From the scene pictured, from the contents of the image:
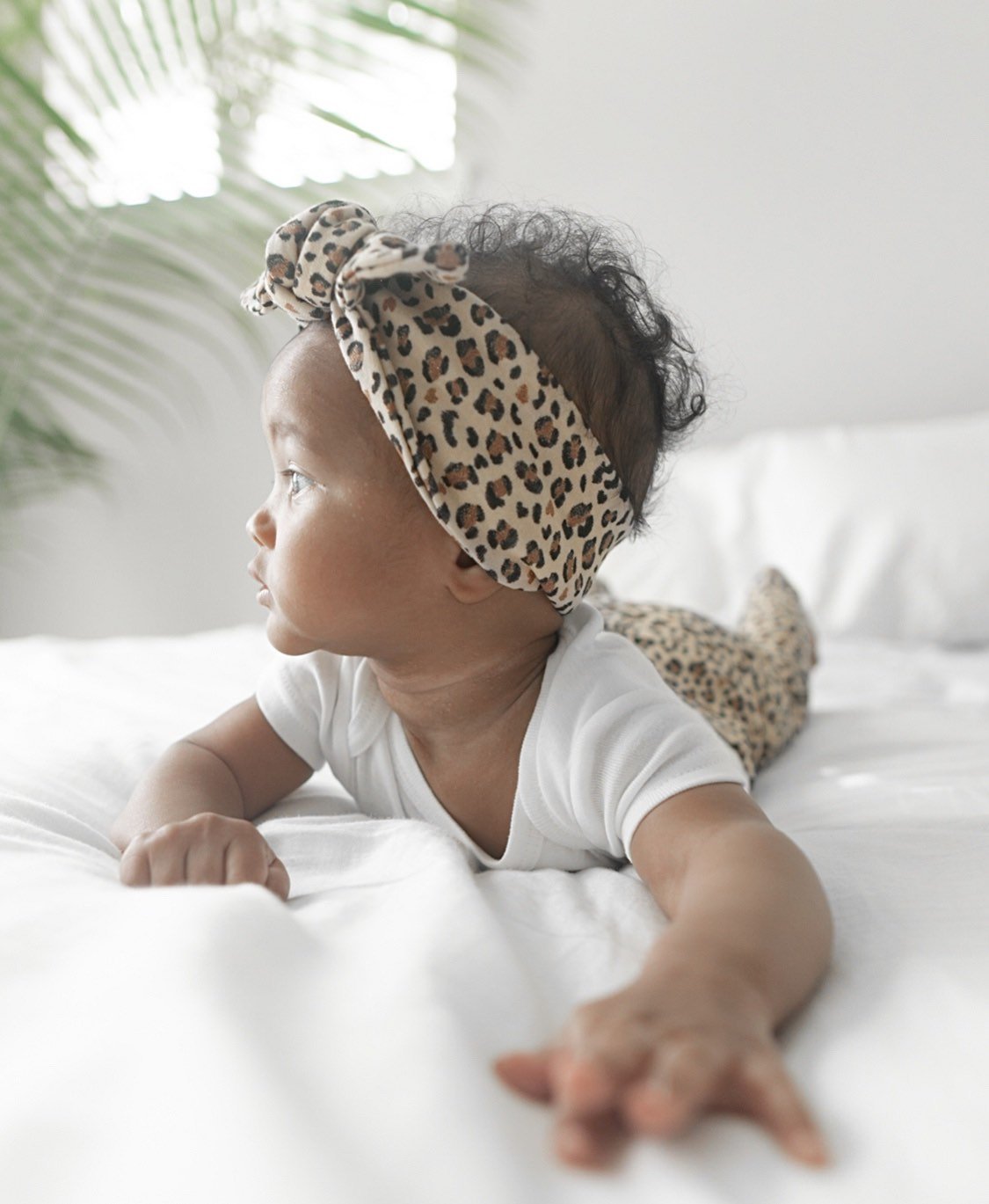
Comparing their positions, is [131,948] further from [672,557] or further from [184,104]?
[184,104]

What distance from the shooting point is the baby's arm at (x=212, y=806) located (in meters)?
0.71

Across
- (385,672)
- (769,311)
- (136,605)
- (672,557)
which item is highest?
(385,672)

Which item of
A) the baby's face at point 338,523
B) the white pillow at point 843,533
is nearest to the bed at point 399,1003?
the baby's face at point 338,523

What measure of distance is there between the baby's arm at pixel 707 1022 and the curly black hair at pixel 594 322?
0.31 metres

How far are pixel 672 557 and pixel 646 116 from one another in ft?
3.45

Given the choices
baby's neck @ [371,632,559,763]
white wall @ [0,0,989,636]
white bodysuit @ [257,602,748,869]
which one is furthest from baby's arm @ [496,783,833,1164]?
white wall @ [0,0,989,636]

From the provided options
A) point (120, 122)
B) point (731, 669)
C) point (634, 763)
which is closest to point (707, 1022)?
point (634, 763)

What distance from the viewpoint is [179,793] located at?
84cm

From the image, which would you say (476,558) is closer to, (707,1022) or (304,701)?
(304,701)

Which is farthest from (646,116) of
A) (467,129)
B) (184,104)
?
(184,104)

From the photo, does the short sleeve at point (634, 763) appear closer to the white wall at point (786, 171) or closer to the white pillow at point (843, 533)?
the white pillow at point (843, 533)

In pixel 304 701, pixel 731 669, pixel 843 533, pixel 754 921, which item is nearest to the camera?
pixel 754 921

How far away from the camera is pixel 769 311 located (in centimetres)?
247

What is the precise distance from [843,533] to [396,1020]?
5.17 feet
